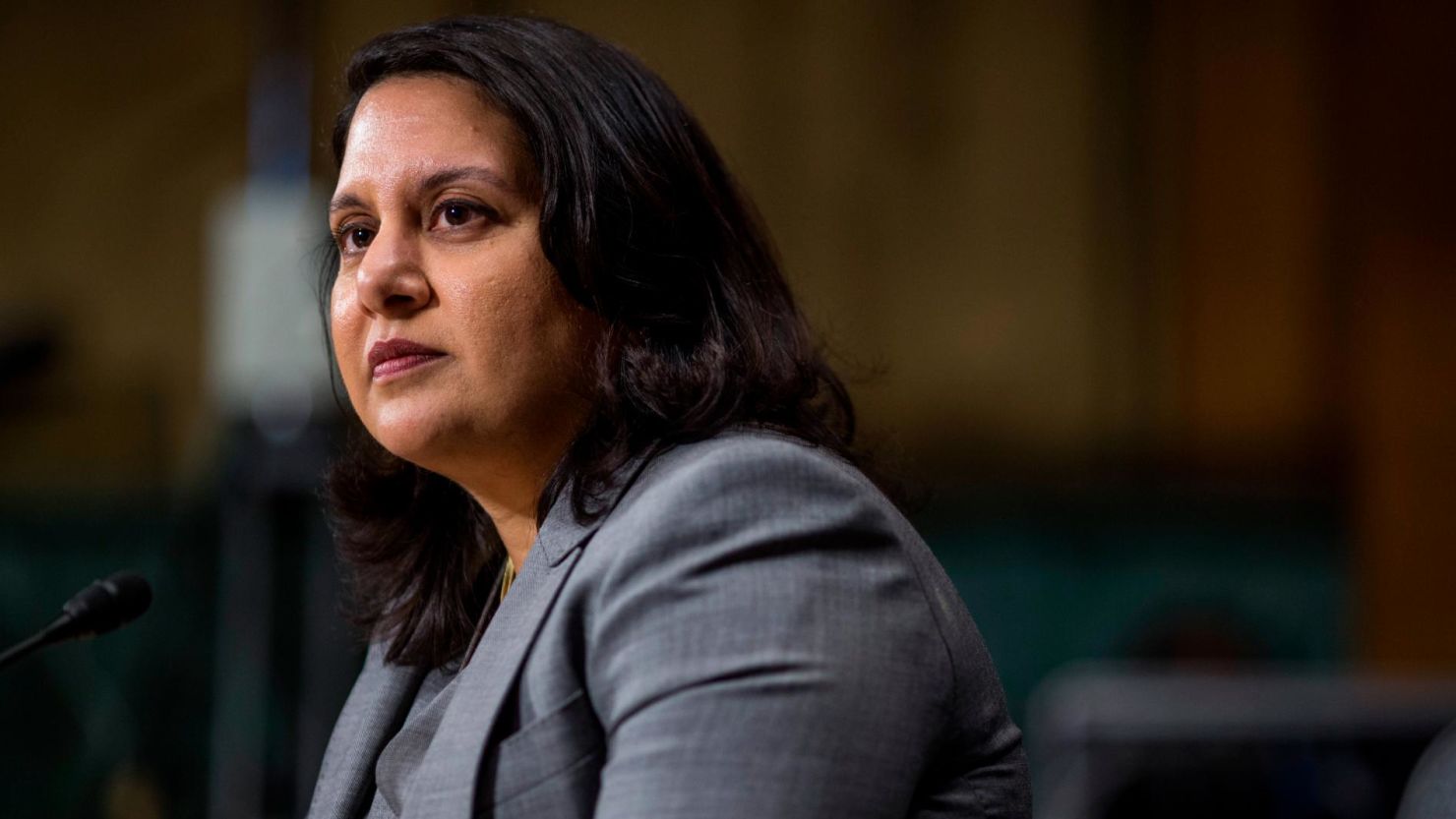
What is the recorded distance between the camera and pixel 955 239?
5.63 metres

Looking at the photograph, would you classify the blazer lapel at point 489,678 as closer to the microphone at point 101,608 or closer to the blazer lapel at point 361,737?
the blazer lapel at point 361,737

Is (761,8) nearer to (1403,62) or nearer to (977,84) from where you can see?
(977,84)

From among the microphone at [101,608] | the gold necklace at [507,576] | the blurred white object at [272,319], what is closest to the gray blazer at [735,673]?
the gold necklace at [507,576]

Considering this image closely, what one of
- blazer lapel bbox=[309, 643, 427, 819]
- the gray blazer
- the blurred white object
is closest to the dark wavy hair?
the gray blazer

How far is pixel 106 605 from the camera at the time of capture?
172cm

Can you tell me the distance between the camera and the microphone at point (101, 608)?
1.69m

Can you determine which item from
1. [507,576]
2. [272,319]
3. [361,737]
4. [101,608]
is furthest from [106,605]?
[272,319]

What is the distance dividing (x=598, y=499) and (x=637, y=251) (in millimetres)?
250

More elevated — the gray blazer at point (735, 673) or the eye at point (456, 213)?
the eye at point (456, 213)

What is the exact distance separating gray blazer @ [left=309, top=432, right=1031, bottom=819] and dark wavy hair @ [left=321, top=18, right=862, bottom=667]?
112 millimetres

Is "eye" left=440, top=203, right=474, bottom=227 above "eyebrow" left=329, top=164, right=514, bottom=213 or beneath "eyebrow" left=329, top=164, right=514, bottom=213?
beneath

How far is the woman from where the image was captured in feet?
3.78

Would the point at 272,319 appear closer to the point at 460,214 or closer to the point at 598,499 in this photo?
the point at 460,214

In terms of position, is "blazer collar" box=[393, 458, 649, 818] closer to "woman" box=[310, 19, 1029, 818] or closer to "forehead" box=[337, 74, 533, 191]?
"woman" box=[310, 19, 1029, 818]
